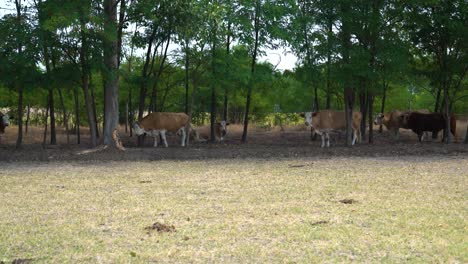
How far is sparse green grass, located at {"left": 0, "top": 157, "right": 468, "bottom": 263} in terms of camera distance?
634 cm

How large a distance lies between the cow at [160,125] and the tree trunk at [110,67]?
3.27 m

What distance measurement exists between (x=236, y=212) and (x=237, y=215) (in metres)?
0.24

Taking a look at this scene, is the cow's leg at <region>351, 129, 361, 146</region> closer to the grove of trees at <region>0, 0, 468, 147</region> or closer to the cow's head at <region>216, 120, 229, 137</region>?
the grove of trees at <region>0, 0, 468, 147</region>

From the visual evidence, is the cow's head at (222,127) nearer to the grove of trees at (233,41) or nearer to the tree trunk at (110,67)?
the grove of trees at (233,41)

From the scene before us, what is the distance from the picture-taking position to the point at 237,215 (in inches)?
328

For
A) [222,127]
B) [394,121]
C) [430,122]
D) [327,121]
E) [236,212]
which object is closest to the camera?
[236,212]

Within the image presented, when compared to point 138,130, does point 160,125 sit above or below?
above

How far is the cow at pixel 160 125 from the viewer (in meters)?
23.8

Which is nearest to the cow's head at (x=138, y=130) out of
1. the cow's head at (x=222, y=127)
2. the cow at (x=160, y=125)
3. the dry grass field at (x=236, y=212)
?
the cow at (x=160, y=125)

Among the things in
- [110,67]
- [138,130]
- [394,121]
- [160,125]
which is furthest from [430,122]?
[110,67]

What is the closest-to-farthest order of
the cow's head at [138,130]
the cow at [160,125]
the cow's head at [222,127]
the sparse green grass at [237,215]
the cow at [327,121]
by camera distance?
1. the sparse green grass at [237,215]
2. the cow's head at [138,130]
3. the cow at [327,121]
4. the cow at [160,125]
5. the cow's head at [222,127]

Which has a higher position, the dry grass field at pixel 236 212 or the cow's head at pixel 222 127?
the cow's head at pixel 222 127

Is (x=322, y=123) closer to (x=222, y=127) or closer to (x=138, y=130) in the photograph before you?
(x=222, y=127)

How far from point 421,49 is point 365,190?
48.6ft
